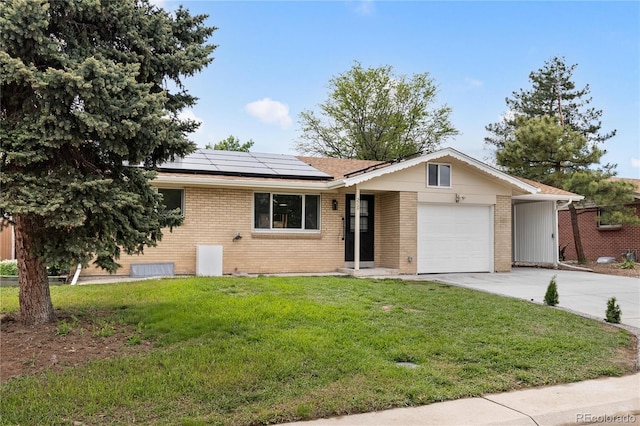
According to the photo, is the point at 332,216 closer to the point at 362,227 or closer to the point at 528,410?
the point at 362,227

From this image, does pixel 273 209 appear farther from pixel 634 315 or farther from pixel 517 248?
pixel 517 248

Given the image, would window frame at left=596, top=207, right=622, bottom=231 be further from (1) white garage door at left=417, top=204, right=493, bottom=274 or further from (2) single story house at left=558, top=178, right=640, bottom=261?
(1) white garage door at left=417, top=204, right=493, bottom=274

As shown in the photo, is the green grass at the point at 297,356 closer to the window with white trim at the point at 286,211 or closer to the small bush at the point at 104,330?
the small bush at the point at 104,330

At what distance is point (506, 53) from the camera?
14789 mm

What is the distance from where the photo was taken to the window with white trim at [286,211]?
13289 mm

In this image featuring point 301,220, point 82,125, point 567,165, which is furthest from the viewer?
point 567,165

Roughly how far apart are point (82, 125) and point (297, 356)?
3.36 metres

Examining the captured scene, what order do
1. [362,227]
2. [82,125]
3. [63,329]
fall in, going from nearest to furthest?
[82,125] → [63,329] → [362,227]

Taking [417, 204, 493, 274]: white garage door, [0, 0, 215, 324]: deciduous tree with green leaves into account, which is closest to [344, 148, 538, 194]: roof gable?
[417, 204, 493, 274]: white garage door

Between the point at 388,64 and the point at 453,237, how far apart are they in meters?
26.6

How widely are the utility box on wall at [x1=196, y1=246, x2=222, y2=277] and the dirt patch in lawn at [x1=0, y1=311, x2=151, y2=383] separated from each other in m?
5.75

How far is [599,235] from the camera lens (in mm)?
20938

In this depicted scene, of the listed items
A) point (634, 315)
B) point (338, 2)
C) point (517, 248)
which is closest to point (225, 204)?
point (338, 2)

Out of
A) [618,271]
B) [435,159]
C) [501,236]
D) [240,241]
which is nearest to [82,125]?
[240,241]
